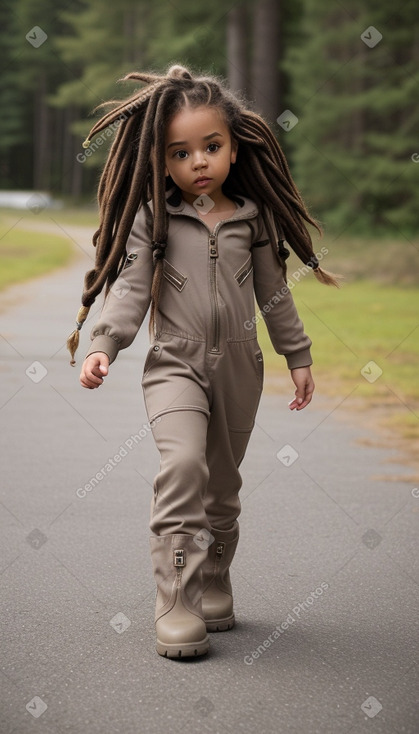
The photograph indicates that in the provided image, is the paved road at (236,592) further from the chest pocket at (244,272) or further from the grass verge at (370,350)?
the chest pocket at (244,272)

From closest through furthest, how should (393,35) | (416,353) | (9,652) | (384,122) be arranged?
(9,652), (416,353), (393,35), (384,122)

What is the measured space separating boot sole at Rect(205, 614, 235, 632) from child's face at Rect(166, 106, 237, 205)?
1.40 meters

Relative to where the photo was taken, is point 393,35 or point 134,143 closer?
point 134,143

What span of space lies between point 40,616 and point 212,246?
1361 millimetres

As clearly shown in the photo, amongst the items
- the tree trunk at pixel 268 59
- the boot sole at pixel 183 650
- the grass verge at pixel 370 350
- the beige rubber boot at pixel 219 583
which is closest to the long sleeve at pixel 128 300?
the beige rubber boot at pixel 219 583

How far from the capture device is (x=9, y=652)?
11.2 feet

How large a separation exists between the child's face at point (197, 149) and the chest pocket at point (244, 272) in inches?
10.6

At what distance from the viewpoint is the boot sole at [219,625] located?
371cm

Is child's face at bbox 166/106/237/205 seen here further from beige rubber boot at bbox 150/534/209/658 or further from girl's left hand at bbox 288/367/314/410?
beige rubber boot at bbox 150/534/209/658

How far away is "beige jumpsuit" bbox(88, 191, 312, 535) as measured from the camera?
3.47m

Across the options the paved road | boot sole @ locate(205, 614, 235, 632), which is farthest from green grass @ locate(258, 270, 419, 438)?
boot sole @ locate(205, 614, 235, 632)

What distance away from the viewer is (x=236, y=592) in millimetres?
4121

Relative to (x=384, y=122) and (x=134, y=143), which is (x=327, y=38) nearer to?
(x=384, y=122)

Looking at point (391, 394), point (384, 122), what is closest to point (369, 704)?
point (391, 394)
